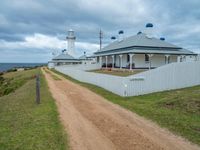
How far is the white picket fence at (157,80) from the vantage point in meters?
15.9

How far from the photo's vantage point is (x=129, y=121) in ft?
30.7

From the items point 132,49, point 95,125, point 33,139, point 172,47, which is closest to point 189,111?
point 95,125

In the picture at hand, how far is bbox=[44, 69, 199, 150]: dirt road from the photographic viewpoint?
6.71 meters

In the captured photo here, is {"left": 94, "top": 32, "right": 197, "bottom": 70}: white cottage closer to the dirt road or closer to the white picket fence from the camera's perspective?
the white picket fence

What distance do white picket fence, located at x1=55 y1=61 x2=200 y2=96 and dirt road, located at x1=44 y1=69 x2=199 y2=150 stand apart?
14.7ft

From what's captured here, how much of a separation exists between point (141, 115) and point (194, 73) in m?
9.94

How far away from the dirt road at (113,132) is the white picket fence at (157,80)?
4471 mm

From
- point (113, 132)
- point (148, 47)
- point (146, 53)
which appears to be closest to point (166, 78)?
point (113, 132)

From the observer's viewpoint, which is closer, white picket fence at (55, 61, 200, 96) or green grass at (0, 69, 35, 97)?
white picket fence at (55, 61, 200, 96)

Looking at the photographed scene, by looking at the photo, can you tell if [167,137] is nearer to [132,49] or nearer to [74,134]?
[74,134]

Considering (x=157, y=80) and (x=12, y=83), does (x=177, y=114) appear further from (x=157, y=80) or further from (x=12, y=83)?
(x=12, y=83)

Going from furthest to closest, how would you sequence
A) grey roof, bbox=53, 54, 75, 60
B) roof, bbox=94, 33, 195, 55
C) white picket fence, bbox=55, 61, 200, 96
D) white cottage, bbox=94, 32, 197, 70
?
grey roof, bbox=53, 54, 75, 60, roof, bbox=94, 33, 195, 55, white cottage, bbox=94, 32, 197, 70, white picket fence, bbox=55, 61, 200, 96

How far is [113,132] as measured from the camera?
7.91 m

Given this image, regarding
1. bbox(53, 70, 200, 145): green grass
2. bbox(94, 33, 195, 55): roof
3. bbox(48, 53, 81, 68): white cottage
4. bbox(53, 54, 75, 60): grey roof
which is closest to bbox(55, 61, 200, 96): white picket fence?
bbox(53, 70, 200, 145): green grass
